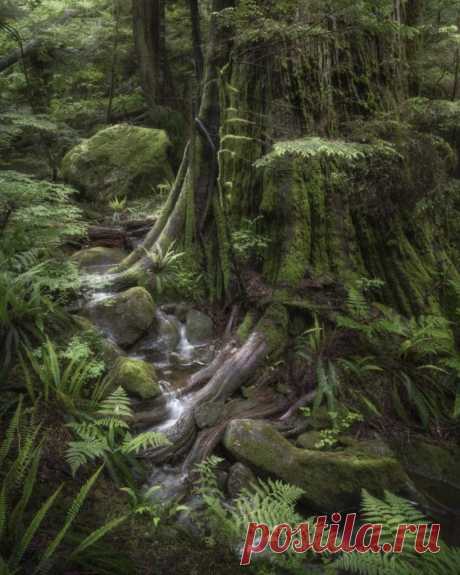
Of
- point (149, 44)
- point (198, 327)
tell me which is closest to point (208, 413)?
point (198, 327)

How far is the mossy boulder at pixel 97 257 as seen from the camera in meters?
7.35

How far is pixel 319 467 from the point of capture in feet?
12.8

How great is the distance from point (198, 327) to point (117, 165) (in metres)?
6.69

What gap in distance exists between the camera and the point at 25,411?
3758 mm

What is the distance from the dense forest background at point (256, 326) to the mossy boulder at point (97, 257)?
4 cm

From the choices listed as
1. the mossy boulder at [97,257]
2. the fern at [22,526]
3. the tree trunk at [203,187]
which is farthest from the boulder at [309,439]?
the mossy boulder at [97,257]

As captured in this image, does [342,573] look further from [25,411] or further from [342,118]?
[342,118]

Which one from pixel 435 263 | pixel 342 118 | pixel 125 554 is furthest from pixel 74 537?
pixel 342 118

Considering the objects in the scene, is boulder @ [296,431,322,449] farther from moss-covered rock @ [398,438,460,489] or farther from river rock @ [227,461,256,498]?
moss-covered rock @ [398,438,460,489]

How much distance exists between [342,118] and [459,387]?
4242mm

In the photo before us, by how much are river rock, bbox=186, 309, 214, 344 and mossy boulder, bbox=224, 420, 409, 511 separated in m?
2.06

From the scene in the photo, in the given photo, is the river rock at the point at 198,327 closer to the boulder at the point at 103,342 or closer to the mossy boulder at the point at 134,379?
the boulder at the point at 103,342

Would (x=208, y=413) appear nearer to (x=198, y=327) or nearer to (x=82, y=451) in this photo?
(x=82, y=451)

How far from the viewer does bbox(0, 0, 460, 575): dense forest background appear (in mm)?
3240
